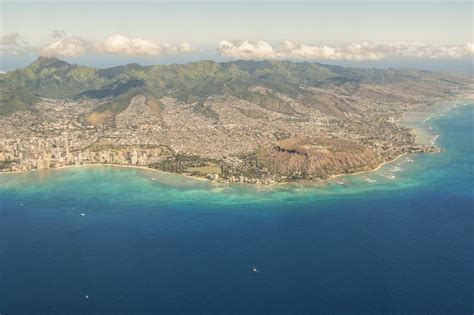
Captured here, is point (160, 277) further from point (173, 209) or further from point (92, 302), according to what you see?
point (173, 209)

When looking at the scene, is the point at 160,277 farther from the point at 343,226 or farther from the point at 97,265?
the point at 343,226

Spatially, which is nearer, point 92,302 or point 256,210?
point 92,302

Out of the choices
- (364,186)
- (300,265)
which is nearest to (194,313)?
(300,265)

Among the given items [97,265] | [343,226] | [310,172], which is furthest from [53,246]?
[310,172]

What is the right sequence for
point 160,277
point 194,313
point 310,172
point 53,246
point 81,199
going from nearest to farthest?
point 194,313 → point 160,277 → point 53,246 → point 81,199 → point 310,172

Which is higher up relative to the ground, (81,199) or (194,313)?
(81,199)

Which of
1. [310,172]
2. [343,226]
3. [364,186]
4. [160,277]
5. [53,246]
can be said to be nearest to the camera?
[160,277]
